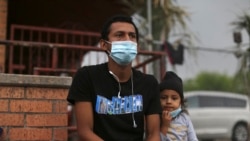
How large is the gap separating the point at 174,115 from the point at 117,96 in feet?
2.02

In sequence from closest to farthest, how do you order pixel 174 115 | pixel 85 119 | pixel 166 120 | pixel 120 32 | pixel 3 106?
pixel 85 119
pixel 120 32
pixel 166 120
pixel 174 115
pixel 3 106

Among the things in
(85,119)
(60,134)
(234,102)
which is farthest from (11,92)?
(234,102)

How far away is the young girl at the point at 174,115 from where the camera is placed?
2.95 m

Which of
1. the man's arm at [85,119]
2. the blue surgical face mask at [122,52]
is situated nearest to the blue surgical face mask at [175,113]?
the blue surgical face mask at [122,52]

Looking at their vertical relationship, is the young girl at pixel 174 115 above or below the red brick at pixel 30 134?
above

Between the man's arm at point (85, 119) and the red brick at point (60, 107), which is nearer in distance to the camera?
the man's arm at point (85, 119)

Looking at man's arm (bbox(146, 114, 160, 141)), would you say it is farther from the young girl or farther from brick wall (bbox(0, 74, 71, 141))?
brick wall (bbox(0, 74, 71, 141))

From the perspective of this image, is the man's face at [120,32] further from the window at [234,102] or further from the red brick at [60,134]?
the window at [234,102]

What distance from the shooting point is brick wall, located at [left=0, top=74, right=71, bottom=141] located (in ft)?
10.4

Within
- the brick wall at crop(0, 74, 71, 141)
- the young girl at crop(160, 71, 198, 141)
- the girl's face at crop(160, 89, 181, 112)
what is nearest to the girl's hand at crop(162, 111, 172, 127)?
the young girl at crop(160, 71, 198, 141)

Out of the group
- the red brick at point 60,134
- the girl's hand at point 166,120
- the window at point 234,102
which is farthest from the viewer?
the window at point 234,102

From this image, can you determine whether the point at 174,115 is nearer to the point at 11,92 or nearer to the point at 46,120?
the point at 46,120

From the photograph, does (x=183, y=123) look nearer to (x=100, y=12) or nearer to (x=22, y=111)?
(x=22, y=111)

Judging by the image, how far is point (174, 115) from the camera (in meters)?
3.04
